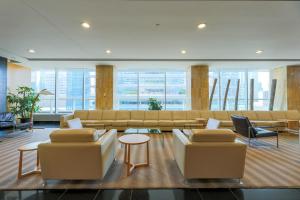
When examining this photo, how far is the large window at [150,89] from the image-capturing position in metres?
9.16

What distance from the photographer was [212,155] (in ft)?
7.48

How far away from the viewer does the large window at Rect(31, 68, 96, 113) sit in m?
9.09

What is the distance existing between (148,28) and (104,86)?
4567 mm

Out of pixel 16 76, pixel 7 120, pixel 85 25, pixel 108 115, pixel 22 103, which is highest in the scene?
pixel 85 25

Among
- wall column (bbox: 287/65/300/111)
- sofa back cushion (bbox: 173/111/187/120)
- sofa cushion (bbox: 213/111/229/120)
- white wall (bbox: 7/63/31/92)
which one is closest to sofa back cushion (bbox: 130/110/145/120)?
sofa back cushion (bbox: 173/111/187/120)

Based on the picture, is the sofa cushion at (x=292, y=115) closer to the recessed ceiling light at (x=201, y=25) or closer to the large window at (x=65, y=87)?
the recessed ceiling light at (x=201, y=25)

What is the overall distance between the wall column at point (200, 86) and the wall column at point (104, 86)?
12.5 ft

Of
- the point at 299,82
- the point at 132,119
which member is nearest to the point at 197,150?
the point at 132,119

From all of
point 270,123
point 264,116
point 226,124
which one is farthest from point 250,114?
point 226,124

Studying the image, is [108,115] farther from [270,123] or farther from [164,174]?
[270,123]

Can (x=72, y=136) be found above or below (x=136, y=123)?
above

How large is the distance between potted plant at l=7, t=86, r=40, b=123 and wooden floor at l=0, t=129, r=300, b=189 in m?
2.86

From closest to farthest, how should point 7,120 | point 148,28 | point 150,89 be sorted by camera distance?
1. point 148,28
2. point 7,120
3. point 150,89

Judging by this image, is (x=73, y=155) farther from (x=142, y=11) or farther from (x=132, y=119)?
(x=132, y=119)
